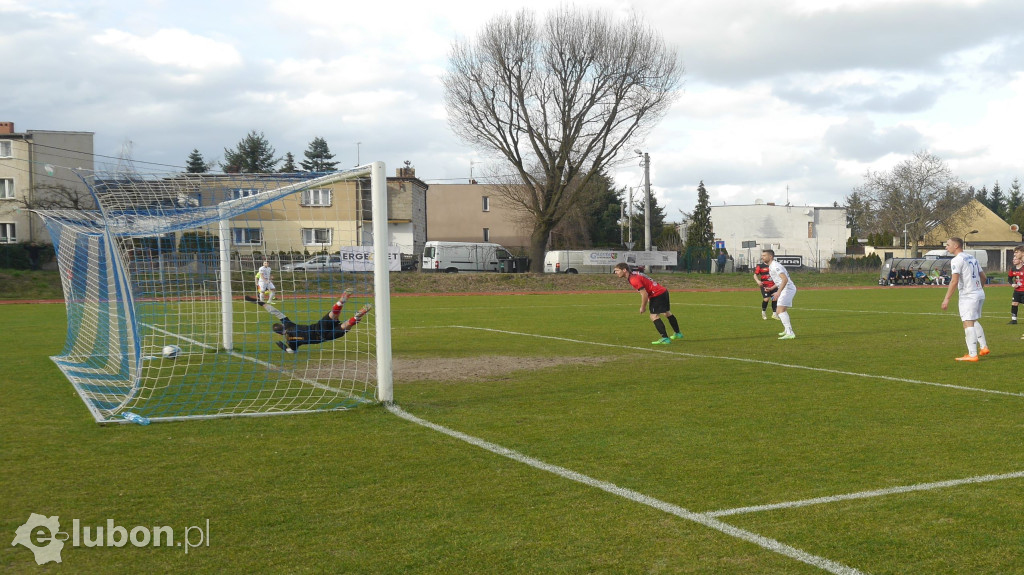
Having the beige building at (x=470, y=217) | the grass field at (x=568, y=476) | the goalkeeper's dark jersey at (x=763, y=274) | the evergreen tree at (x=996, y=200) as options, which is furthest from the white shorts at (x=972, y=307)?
the evergreen tree at (x=996, y=200)

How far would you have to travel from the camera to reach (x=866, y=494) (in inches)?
214

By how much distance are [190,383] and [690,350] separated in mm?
8226

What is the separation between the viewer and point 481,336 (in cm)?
1720

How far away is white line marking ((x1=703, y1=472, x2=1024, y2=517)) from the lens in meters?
5.10

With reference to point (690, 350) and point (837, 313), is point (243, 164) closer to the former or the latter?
point (837, 313)

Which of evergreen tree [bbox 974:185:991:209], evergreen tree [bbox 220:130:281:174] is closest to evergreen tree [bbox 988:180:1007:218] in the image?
evergreen tree [bbox 974:185:991:209]

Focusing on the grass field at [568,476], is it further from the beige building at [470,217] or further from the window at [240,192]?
the beige building at [470,217]

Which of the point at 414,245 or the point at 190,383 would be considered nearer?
the point at 190,383

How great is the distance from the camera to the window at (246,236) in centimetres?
1278

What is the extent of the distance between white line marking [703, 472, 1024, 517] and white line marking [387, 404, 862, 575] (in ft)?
0.60

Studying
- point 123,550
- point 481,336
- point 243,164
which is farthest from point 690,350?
point 243,164

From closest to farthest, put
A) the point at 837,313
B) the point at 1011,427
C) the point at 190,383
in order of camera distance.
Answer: the point at 1011,427 → the point at 190,383 → the point at 837,313

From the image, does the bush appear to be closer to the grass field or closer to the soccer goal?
the grass field

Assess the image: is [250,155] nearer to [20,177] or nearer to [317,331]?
[20,177]
